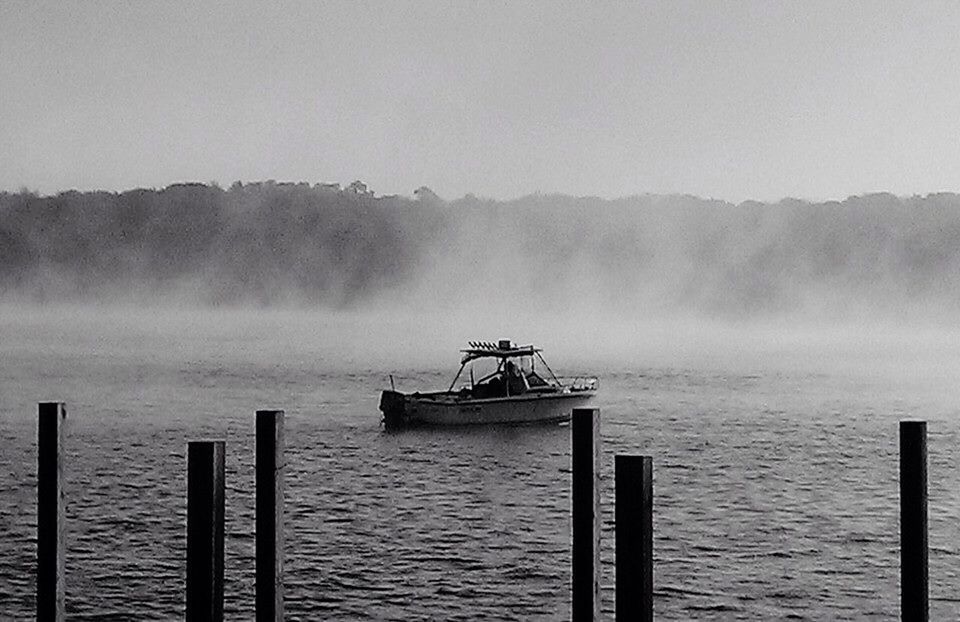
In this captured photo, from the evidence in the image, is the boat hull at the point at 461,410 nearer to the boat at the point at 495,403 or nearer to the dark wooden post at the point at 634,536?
the boat at the point at 495,403

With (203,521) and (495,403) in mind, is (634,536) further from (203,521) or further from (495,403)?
(495,403)

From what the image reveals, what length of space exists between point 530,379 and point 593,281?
5281cm

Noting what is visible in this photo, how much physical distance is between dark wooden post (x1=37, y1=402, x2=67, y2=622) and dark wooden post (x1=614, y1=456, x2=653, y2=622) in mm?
2996

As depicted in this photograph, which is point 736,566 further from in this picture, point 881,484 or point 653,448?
point 653,448

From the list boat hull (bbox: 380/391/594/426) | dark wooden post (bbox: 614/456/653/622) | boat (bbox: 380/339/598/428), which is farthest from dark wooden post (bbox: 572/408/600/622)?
boat (bbox: 380/339/598/428)

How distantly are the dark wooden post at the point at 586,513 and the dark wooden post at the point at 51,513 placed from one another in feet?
8.82

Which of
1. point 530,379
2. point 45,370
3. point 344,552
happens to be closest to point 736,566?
point 344,552

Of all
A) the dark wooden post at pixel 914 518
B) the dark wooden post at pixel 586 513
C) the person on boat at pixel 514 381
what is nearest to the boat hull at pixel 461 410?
the person on boat at pixel 514 381

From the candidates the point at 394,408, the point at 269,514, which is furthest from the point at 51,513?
the point at 394,408

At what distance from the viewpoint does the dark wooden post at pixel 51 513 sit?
328 inches

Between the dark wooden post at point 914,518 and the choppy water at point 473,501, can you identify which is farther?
the choppy water at point 473,501

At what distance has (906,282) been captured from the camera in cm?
9462

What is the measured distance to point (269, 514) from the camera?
8.19 metres

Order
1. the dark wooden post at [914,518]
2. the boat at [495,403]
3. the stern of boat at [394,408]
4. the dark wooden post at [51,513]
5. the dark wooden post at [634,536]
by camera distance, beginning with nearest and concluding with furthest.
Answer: the dark wooden post at [634,536] < the dark wooden post at [914,518] < the dark wooden post at [51,513] < the stern of boat at [394,408] < the boat at [495,403]
